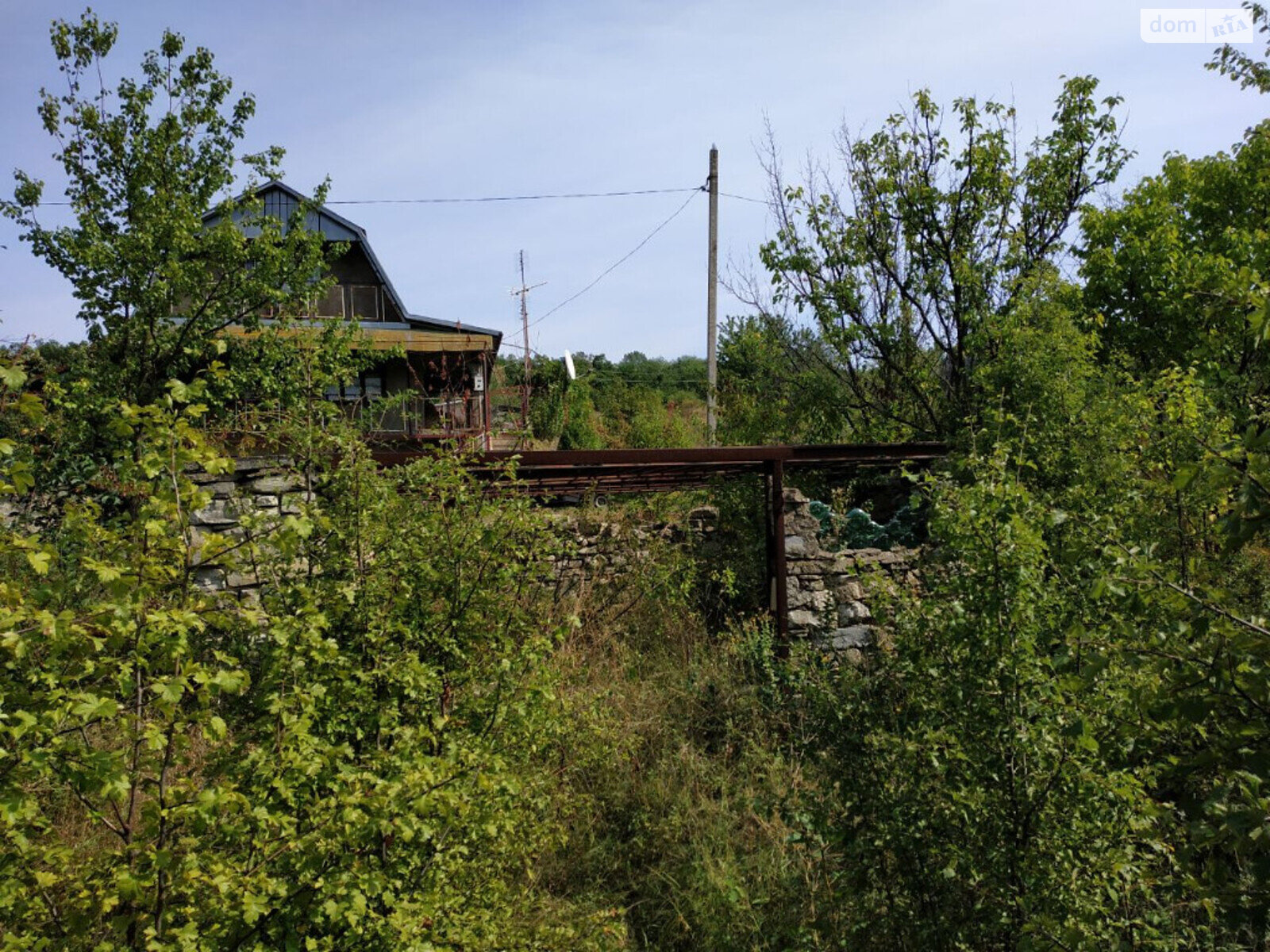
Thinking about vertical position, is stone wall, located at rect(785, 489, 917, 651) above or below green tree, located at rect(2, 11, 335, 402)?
below

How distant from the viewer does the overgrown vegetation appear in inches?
74.7

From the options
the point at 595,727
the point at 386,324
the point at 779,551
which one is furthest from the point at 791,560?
the point at 386,324

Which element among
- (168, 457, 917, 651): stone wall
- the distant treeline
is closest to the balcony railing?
the distant treeline

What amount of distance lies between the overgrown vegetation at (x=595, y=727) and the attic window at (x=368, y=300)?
14.9 m

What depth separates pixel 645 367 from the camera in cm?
5278

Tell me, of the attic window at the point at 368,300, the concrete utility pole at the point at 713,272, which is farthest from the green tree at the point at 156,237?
the attic window at the point at 368,300

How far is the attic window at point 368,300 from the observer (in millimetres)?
20719

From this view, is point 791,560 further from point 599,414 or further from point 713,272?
point 599,414

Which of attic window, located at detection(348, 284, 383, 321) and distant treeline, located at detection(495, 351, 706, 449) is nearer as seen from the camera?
distant treeline, located at detection(495, 351, 706, 449)

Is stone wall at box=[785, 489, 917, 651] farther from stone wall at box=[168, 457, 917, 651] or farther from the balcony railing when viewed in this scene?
the balcony railing

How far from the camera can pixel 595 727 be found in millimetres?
3623

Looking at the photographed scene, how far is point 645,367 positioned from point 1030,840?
50.7m

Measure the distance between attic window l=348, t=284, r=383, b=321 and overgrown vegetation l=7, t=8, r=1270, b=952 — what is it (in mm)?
14914

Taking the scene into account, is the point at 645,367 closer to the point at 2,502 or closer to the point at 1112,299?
the point at 1112,299
